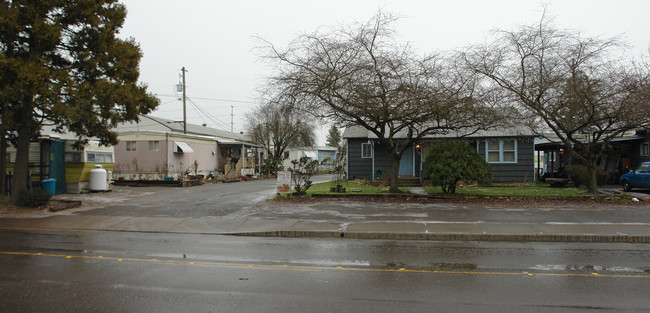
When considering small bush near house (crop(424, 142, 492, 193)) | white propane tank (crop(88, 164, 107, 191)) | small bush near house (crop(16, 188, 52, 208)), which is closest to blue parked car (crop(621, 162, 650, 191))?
small bush near house (crop(424, 142, 492, 193))

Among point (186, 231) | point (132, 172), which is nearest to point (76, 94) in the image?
point (186, 231)

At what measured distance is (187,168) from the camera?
29.5 metres

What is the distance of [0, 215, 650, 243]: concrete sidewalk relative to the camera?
9648mm

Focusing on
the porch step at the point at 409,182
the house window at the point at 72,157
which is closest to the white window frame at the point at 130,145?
the house window at the point at 72,157

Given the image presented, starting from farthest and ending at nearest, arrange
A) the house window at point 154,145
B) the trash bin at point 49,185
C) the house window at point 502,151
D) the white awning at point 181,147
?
the white awning at point 181,147 → the house window at point 154,145 → the house window at point 502,151 → the trash bin at point 49,185

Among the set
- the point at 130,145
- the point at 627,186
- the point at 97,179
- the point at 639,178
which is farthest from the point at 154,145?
the point at 639,178

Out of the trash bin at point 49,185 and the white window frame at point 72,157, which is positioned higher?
the white window frame at point 72,157

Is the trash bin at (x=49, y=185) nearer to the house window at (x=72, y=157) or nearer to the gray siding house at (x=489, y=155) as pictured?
the house window at (x=72, y=157)

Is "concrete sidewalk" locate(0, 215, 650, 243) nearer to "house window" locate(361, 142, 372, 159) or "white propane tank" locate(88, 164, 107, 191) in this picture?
"white propane tank" locate(88, 164, 107, 191)

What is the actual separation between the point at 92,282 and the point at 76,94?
379 inches

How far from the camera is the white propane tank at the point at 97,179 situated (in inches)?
→ 789

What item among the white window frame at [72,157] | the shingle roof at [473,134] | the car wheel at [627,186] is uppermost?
the shingle roof at [473,134]

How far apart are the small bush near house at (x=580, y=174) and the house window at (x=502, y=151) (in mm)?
2970

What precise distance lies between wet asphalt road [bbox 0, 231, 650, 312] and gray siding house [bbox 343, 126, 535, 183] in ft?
49.7
